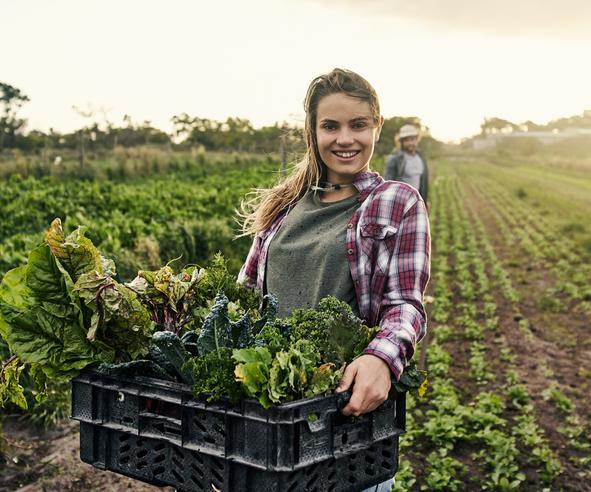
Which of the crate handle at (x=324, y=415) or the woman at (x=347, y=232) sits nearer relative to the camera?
the crate handle at (x=324, y=415)

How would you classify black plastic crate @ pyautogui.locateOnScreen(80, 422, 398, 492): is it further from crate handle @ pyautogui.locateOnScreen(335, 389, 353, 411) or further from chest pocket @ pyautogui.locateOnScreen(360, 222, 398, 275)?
chest pocket @ pyautogui.locateOnScreen(360, 222, 398, 275)

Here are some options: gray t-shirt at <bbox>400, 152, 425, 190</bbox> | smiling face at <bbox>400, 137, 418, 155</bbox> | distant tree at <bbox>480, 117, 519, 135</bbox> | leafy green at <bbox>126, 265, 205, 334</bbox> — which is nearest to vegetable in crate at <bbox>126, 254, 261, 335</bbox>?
leafy green at <bbox>126, 265, 205, 334</bbox>

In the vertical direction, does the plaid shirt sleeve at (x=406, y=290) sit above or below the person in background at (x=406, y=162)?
below

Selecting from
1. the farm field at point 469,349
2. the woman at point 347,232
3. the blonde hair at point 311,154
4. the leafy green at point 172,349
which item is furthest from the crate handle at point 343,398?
the farm field at point 469,349

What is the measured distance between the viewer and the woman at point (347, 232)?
213 centimetres

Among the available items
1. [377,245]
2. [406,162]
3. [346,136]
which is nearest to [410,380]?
[377,245]

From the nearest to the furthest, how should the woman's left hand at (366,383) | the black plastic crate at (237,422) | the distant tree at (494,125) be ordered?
1. the black plastic crate at (237,422)
2. the woman's left hand at (366,383)
3. the distant tree at (494,125)

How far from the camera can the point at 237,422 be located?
1.72 metres

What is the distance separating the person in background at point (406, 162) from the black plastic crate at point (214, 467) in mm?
7662

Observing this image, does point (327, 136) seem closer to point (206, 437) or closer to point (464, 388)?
point (206, 437)

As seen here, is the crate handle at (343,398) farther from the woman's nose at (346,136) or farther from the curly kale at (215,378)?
the woman's nose at (346,136)

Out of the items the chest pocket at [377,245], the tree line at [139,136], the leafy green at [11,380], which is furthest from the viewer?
the tree line at [139,136]

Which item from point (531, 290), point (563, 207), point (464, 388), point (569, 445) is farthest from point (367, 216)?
point (563, 207)

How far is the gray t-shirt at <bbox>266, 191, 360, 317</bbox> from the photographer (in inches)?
92.0
